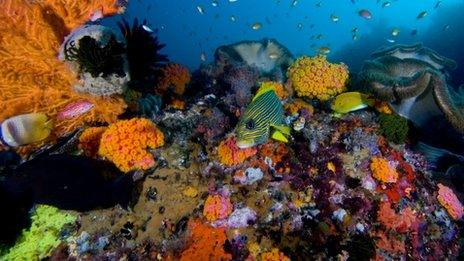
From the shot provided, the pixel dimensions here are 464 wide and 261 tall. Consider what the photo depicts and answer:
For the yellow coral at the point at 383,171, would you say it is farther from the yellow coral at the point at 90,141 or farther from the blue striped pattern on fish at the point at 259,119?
the yellow coral at the point at 90,141

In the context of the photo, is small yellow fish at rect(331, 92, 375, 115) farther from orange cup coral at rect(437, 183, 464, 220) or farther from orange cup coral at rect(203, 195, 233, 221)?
orange cup coral at rect(203, 195, 233, 221)

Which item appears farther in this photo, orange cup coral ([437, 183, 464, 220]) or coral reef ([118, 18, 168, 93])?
coral reef ([118, 18, 168, 93])

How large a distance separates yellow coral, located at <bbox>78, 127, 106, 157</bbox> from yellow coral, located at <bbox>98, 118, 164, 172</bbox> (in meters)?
0.43

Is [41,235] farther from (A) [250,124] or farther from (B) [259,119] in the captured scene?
(B) [259,119]

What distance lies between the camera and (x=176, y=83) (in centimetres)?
693

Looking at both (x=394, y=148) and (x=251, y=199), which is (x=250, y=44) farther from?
(x=251, y=199)

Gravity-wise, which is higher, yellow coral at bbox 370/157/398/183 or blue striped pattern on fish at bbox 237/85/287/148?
blue striped pattern on fish at bbox 237/85/287/148

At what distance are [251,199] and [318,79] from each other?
2892mm

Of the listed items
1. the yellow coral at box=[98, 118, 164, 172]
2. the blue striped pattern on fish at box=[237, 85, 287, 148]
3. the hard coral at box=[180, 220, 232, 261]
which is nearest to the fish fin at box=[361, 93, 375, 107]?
the blue striped pattern on fish at box=[237, 85, 287, 148]

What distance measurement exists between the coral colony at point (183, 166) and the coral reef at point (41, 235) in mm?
13

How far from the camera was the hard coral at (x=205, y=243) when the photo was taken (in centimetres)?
391

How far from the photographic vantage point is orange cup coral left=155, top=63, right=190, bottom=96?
6.76 m

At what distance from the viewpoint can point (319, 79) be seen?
627 centimetres

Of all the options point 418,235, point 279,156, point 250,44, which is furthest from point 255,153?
point 250,44
